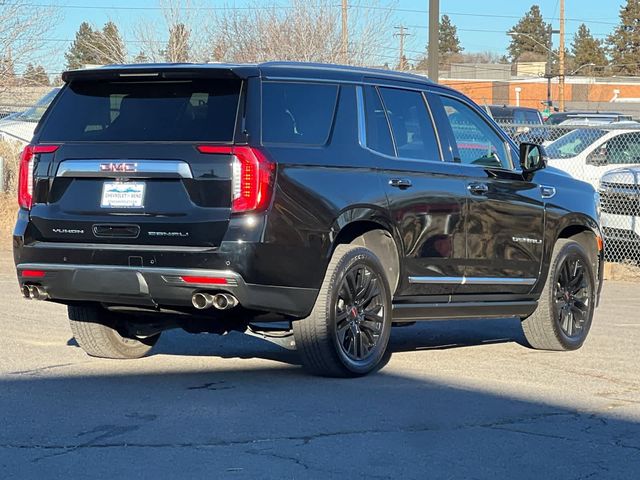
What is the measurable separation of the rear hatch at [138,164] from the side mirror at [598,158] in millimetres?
13963

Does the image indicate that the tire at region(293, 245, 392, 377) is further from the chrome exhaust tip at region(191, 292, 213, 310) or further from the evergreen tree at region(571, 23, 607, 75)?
the evergreen tree at region(571, 23, 607, 75)

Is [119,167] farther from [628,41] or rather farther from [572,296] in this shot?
[628,41]

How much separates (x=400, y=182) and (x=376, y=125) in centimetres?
43

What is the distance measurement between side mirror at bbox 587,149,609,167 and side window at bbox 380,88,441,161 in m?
12.3

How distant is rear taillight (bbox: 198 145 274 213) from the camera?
7268mm

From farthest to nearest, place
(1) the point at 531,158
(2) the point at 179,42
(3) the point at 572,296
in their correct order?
(2) the point at 179,42 → (3) the point at 572,296 → (1) the point at 531,158

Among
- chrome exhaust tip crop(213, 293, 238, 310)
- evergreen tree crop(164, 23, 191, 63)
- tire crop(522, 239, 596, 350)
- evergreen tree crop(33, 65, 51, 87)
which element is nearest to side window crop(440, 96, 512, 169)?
tire crop(522, 239, 596, 350)

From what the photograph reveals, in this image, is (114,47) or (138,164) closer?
(138,164)

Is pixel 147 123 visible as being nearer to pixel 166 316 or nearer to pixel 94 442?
pixel 166 316

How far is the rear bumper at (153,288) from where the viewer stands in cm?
726

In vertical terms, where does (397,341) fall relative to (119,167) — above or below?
below

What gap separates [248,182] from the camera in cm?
728

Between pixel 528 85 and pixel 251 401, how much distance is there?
85.5 meters

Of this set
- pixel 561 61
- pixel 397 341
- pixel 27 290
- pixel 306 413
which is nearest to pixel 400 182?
pixel 306 413
